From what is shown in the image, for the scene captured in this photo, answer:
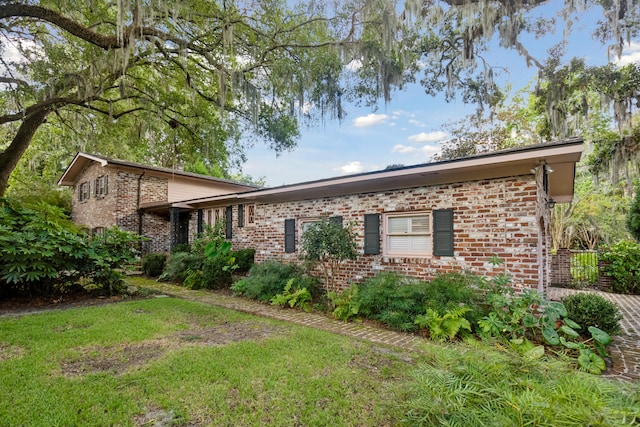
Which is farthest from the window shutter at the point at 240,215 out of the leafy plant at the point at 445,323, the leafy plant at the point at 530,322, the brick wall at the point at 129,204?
the leafy plant at the point at 530,322

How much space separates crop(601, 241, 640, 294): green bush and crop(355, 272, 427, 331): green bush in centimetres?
728

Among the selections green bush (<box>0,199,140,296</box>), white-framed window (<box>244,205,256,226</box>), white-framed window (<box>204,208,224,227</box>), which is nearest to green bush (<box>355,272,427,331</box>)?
white-framed window (<box>244,205,256,226</box>)

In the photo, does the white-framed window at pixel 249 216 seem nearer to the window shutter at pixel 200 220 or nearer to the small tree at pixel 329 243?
the window shutter at pixel 200 220

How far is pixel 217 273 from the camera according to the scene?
10172 mm

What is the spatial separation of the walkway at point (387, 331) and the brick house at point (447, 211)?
131cm

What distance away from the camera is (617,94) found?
888 cm

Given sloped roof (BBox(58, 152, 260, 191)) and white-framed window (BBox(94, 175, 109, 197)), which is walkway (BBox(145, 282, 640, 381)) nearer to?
sloped roof (BBox(58, 152, 260, 191))

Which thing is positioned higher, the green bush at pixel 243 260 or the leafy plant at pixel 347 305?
the green bush at pixel 243 260

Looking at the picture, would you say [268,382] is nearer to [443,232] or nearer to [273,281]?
[443,232]

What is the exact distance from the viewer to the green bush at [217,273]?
10172 mm

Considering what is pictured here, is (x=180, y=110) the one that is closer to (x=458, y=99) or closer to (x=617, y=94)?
(x=458, y=99)

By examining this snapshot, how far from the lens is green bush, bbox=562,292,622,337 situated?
470 centimetres

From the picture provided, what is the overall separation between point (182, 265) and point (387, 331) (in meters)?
8.18

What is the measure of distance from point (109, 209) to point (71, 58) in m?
8.33
